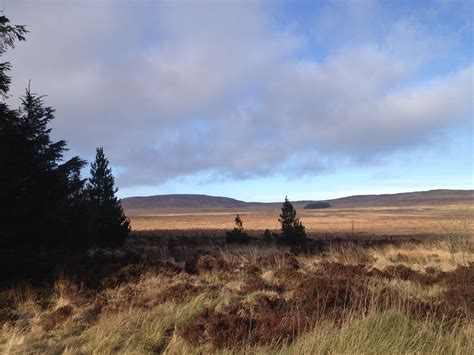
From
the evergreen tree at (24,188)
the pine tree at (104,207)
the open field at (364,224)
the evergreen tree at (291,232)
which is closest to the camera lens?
the evergreen tree at (24,188)

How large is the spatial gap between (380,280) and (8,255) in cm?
795

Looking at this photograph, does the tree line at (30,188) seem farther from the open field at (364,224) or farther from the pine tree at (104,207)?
the open field at (364,224)

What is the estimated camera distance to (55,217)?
9.65 metres

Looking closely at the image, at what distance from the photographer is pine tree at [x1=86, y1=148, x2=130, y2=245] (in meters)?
18.0

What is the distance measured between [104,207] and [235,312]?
13936 millimetres

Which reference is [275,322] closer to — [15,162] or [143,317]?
[143,317]

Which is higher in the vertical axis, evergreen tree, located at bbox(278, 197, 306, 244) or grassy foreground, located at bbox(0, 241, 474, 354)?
evergreen tree, located at bbox(278, 197, 306, 244)

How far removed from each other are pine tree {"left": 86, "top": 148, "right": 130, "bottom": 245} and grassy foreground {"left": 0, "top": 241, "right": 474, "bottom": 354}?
27.5 ft

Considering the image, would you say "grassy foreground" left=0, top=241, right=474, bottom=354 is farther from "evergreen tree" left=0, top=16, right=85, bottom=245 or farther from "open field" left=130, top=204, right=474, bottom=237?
"open field" left=130, top=204, right=474, bottom=237

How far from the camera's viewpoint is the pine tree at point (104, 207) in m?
18.0

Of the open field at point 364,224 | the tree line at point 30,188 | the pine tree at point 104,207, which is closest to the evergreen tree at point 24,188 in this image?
the tree line at point 30,188

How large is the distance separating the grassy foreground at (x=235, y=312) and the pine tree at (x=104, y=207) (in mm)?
8368

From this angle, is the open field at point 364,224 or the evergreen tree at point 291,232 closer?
the open field at point 364,224

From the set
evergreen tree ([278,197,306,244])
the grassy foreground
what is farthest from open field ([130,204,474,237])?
the grassy foreground
